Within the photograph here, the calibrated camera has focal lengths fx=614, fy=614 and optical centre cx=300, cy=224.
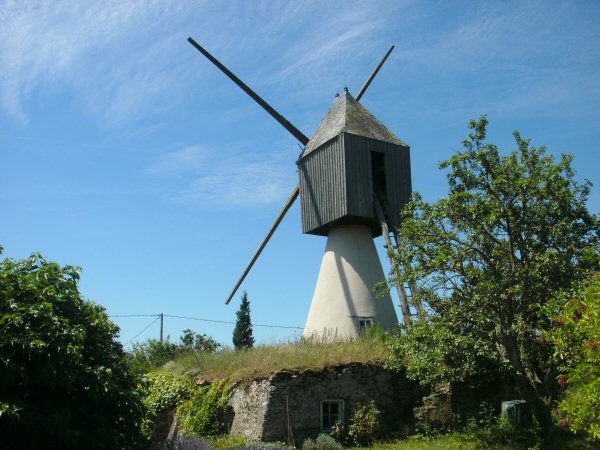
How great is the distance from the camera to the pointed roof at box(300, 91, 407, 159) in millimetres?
23203

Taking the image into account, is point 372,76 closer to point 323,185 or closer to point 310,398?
point 323,185

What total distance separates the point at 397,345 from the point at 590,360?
7.78 metres

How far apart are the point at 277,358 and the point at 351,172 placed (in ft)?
26.7

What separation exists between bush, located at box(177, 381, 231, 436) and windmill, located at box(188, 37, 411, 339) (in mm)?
5432

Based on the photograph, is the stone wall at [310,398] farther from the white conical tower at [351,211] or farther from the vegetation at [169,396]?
the white conical tower at [351,211]

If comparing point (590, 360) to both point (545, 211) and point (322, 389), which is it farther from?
point (322, 389)

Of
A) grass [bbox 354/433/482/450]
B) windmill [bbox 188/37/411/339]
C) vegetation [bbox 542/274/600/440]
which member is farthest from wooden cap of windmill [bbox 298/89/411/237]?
vegetation [bbox 542/274/600/440]

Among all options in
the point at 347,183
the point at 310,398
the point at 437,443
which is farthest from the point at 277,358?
the point at 347,183

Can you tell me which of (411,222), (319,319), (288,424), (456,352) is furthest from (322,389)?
(319,319)

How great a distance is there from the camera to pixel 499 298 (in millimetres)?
14055

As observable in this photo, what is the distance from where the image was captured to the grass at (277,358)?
53.4ft

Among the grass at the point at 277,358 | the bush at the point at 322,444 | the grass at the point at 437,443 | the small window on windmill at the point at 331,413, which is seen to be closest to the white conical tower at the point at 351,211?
the grass at the point at 277,358

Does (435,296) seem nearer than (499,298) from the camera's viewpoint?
No

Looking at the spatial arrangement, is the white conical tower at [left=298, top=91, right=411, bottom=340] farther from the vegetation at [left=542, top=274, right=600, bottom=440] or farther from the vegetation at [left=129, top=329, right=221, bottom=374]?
the vegetation at [left=542, top=274, right=600, bottom=440]
